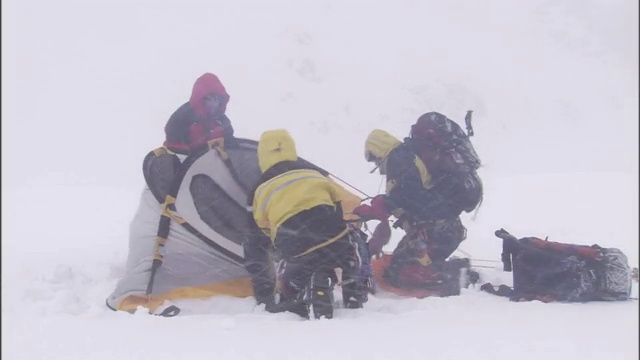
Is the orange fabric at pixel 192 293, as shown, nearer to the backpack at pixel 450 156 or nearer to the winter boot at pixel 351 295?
the winter boot at pixel 351 295

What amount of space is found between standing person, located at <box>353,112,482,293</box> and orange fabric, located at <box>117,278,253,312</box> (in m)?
0.80

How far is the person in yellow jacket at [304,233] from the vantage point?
3.55m

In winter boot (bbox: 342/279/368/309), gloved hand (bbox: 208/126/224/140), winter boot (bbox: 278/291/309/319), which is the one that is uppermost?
gloved hand (bbox: 208/126/224/140)

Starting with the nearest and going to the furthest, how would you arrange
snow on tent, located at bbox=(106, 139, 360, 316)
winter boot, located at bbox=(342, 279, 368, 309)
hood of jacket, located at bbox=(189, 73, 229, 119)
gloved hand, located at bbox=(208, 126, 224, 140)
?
winter boot, located at bbox=(342, 279, 368, 309)
snow on tent, located at bbox=(106, 139, 360, 316)
gloved hand, located at bbox=(208, 126, 224, 140)
hood of jacket, located at bbox=(189, 73, 229, 119)

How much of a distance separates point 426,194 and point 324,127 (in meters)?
7.75

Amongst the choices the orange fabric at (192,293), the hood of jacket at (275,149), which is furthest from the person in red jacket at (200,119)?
the orange fabric at (192,293)

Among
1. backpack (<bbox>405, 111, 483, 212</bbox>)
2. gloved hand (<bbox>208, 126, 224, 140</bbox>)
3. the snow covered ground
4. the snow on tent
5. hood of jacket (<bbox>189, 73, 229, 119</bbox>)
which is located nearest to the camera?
the snow covered ground

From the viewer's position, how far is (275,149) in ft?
12.4

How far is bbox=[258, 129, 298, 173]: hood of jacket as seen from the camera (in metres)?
3.79

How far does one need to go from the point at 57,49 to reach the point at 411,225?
1164cm

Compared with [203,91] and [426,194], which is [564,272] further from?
[203,91]

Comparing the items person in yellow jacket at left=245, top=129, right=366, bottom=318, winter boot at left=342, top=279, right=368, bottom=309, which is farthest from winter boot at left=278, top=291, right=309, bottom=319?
winter boot at left=342, top=279, right=368, bottom=309

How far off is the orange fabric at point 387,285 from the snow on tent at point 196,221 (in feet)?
1.53

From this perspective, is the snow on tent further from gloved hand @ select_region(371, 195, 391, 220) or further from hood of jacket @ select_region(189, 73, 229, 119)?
hood of jacket @ select_region(189, 73, 229, 119)
